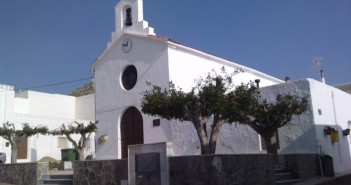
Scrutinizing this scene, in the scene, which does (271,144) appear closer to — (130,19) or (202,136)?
(202,136)

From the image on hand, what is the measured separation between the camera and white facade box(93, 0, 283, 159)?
19.1 metres

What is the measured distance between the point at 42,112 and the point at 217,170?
1279 inches

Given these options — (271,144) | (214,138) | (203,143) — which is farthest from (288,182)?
(203,143)

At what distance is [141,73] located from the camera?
20438mm

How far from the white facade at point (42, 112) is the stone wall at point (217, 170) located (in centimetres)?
2133

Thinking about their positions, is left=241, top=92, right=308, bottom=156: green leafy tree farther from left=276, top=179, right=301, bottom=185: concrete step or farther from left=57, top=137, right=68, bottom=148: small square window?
left=57, top=137, right=68, bottom=148: small square window

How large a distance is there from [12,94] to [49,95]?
8384 millimetres

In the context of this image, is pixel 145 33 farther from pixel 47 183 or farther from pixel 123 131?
pixel 47 183

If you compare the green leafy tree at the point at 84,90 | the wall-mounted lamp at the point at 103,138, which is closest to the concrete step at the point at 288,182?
the wall-mounted lamp at the point at 103,138

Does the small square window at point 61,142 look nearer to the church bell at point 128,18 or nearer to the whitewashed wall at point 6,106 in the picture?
the whitewashed wall at point 6,106

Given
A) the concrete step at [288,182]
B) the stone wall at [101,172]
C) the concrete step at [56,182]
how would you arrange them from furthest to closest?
the concrete step at [56,182] → the concrete step at [288,182] → the stone wall at [101,172]

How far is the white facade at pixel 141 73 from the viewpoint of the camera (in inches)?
750

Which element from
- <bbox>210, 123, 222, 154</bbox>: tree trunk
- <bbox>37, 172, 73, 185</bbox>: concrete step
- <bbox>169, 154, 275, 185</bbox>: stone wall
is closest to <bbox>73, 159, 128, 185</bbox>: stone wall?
<bbox>37, 172, 73, 185</bbox>: concrete step

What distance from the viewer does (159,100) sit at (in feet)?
41.4
